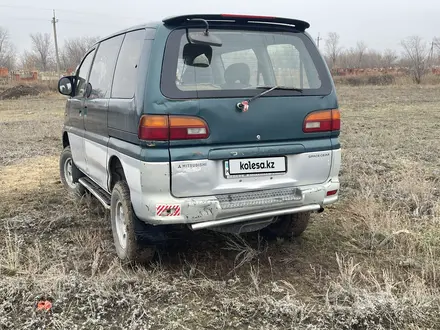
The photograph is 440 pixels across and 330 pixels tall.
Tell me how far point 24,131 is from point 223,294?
11.4m

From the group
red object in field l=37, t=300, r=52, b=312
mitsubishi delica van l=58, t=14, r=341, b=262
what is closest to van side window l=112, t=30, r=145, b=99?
mitsubishi delica van l=58, t=14, r=341, b=262

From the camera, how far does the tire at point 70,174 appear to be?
5523 mm

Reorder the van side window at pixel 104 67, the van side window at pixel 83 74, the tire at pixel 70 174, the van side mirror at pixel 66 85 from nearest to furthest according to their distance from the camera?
the van side window at pixel 104 67 < the van side window at pixel 83 74 < the van side mirror at pixel 66 85 < the tire at pixel 70 174

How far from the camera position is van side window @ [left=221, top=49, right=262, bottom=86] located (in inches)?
137

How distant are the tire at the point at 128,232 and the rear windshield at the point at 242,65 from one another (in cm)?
99

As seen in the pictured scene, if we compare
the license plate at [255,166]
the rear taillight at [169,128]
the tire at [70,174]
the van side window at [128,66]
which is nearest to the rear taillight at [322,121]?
the license plate at [255,166]

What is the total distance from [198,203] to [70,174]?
3.49 meters

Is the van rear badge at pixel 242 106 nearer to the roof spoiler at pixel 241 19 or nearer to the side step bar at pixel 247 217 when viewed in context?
Result: the roof spoiler at pixel 241 19

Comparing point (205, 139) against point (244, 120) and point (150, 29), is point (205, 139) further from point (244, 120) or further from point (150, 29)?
point (150, 29)

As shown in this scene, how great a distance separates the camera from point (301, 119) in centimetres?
349

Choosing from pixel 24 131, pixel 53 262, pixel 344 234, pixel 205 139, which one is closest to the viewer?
pixel 205 139

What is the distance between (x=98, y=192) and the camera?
14.9ft

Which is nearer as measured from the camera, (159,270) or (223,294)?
(223,294)

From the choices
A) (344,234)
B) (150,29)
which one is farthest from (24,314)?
(344,234)
